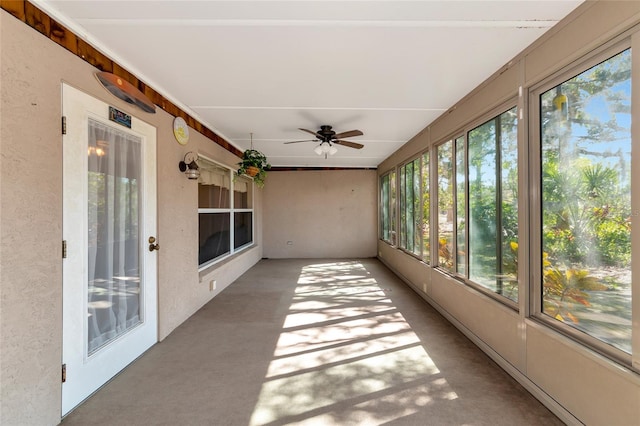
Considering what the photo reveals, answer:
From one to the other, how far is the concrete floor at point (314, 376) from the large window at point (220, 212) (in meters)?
1.21

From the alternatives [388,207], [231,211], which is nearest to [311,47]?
[231,211]

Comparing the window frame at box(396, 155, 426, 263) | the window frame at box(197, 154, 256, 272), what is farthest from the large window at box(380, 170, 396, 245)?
the window frame at box(197, 154, 256, 272)

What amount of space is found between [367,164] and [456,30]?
5.94 metres

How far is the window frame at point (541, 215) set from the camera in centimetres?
155

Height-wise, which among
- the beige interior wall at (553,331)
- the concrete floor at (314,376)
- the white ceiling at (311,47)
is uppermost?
the white ceiling at (311,47)

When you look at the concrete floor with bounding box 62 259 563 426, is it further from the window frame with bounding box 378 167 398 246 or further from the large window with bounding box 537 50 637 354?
the window frame with bounding box 378 167 398 246

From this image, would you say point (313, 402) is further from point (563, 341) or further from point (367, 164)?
point (367, 164)

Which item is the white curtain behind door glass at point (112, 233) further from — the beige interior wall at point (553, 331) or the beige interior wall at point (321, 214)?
the beige interior wall at point (321, 214)

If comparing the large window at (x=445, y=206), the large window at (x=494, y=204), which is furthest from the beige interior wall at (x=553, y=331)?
the large window at (x=445, y=206)

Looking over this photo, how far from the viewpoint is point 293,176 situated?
8.49 m

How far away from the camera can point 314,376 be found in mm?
2477

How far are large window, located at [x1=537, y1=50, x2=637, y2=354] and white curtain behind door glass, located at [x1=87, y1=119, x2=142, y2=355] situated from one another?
332cm

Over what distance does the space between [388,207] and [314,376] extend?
217 inches

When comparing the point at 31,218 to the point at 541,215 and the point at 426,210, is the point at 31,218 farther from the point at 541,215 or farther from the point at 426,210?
the point at 426,210
